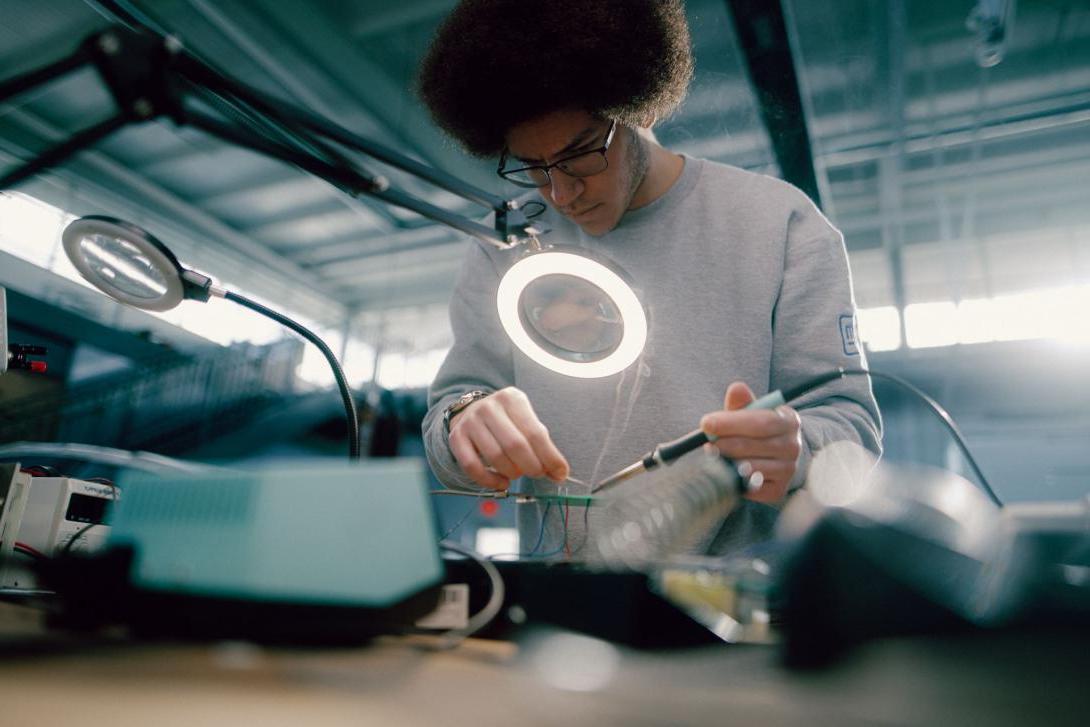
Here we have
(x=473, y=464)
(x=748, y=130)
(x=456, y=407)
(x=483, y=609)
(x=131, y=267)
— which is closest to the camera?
(x=483, y=609)

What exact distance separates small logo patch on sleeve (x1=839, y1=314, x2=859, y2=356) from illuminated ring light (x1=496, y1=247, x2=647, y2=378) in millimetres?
481

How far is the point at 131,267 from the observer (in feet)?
2.27

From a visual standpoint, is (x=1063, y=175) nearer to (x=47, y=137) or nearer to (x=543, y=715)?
(x=543, y=715)

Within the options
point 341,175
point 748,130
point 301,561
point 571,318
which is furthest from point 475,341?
point 748,130

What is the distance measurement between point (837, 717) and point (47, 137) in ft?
20.1

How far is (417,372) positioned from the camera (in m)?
7.29

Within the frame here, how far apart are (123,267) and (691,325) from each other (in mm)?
876

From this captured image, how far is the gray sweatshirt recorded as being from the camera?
1.07 metres

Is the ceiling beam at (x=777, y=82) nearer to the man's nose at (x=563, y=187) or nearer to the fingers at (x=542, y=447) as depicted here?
the man's nose at (x=563, y=187)

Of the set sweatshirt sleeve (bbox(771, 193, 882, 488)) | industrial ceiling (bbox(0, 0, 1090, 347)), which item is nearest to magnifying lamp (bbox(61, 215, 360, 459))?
sweatshirt sleeve (bbox(771, 193, 882, 488))

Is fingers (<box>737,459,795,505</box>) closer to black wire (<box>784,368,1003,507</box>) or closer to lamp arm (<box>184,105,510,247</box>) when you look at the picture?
black wire (<box>784,368,1003,507</box>)

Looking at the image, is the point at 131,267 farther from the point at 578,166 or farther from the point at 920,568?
the point at 920,568

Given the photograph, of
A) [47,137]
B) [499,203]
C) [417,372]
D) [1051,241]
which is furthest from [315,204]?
[1051,241]

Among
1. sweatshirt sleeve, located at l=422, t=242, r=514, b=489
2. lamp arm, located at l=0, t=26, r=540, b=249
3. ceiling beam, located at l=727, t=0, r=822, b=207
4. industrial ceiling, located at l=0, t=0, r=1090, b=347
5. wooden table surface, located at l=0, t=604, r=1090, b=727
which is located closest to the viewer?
wooden table surface, located at l=0, t=604, r=1090, b=727
